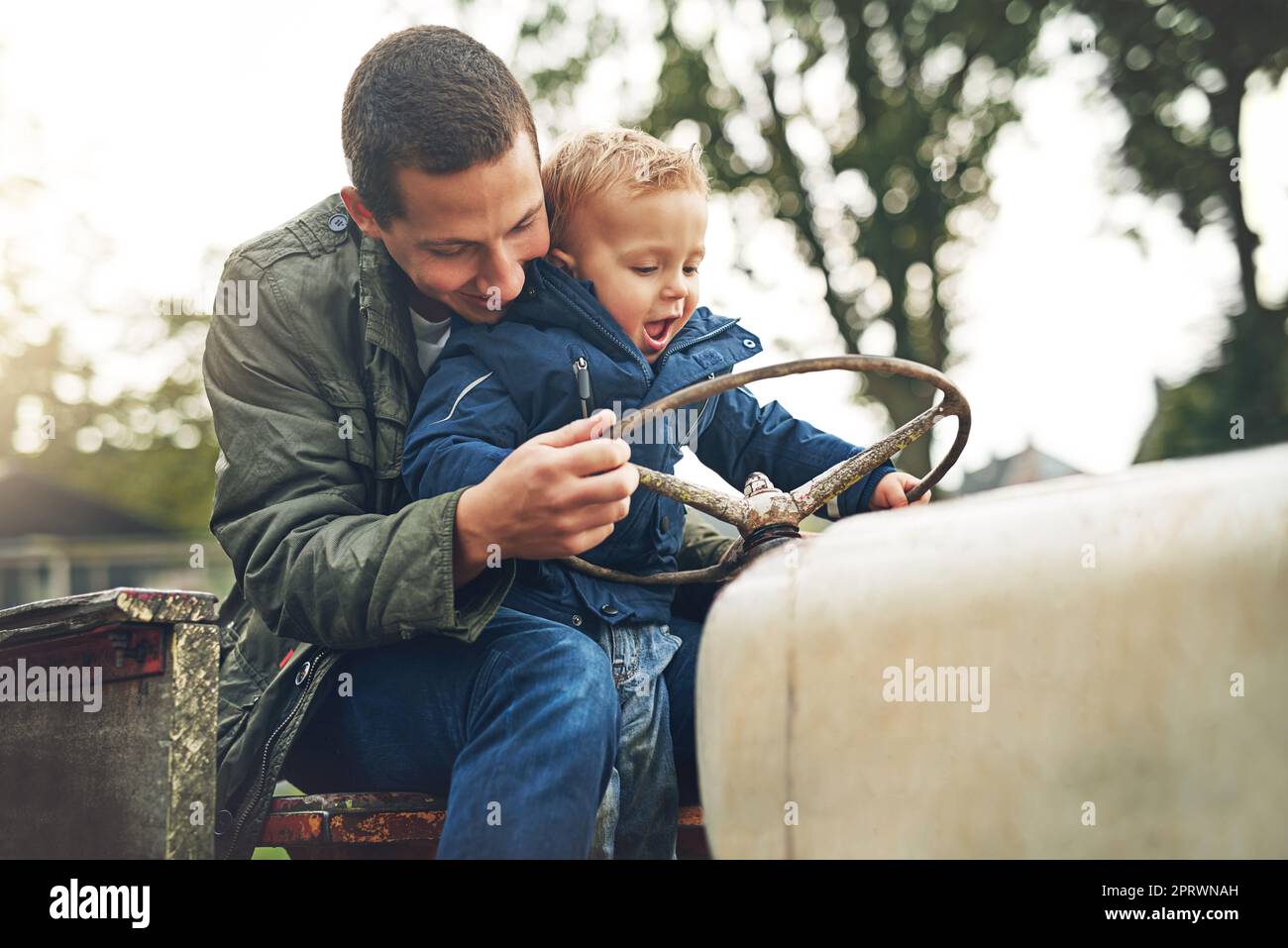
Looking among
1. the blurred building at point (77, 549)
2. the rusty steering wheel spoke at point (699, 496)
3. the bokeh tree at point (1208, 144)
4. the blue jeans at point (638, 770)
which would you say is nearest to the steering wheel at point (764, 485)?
the rusty steering wheel spoke at point (699, 496)

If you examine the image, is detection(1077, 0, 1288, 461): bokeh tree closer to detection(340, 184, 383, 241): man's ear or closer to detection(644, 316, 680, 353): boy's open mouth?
detection(644, 316, 680, 353): boy's open mouth

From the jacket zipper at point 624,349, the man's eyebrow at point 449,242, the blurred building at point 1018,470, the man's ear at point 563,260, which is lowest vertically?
the jacket zipper at point 624,349

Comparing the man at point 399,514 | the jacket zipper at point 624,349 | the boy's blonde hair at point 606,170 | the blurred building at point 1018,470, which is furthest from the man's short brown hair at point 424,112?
the blurred building at point 1018,470

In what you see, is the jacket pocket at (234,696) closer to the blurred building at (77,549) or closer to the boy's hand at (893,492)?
the boy's hand at (893,492)

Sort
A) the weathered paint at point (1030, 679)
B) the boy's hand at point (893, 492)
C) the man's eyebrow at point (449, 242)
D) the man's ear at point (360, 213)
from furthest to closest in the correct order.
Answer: the boy's hand at point (893, 492) → the man's ear at point (360, 213) → the man's eyebrow at point (449, 242) → the weathered paint at point (1030, 679)

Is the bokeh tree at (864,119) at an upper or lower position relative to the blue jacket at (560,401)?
upper

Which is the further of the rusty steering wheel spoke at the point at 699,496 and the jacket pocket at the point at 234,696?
the jacket pocket at the point at 234,696

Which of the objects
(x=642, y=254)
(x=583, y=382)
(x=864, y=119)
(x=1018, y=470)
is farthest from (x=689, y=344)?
(x=864, y=119)

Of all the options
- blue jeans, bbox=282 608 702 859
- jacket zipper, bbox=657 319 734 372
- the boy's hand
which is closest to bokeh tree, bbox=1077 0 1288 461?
the boy's hand

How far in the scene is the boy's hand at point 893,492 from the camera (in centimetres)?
203

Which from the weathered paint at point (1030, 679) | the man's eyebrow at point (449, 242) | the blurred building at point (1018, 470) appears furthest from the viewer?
the blurred building at point (1018, 470)

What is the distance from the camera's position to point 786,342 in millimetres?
14406
